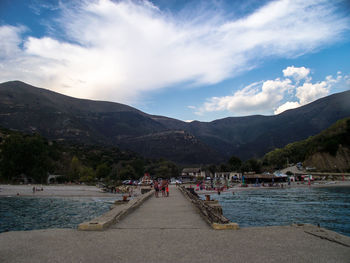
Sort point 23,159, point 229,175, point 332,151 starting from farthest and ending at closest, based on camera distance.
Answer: point 229,175
point 332,151
point 23,159

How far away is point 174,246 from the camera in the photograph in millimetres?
6730

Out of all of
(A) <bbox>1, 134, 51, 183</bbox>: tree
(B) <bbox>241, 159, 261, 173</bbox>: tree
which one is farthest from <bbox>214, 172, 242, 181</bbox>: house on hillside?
(A) <bbox>1, 134, 51, 183</bbox>: tree

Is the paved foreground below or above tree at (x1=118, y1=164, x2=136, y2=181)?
below

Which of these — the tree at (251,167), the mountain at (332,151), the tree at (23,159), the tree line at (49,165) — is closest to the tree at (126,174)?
the tree line at (49,165)

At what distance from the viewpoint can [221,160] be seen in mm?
195000

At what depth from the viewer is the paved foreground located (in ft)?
18.8

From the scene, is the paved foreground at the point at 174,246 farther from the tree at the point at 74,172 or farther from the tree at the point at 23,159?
the tree at the point at 74,172

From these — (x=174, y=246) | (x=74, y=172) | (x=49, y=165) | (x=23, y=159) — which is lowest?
(x=174, y=246)

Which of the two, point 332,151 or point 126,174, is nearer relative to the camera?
point 126,174

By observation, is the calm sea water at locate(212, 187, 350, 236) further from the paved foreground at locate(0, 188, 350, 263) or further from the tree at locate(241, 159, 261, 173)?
the tree at locate(241, 159, 261, 173)

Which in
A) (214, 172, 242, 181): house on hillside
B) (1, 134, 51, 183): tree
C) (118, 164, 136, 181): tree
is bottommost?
(214, 172, 242, 181): house on hillside

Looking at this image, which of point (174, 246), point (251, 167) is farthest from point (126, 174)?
point (174, 246)

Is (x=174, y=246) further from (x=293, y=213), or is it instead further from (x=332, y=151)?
(x=332, y=151)

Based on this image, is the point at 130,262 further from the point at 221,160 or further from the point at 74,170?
the point at 221,160
